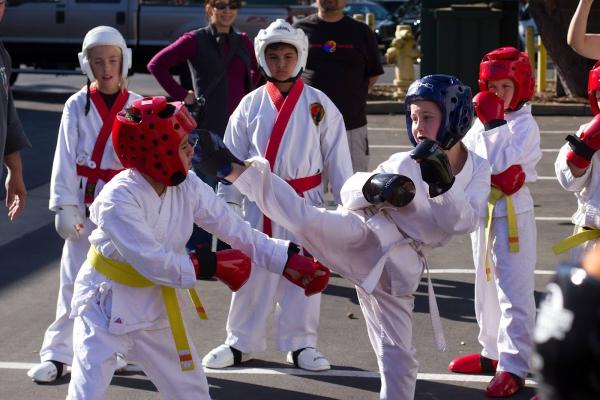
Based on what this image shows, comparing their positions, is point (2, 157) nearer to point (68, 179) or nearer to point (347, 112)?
point (68, 179)

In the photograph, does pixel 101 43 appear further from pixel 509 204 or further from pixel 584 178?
pixel 584 178

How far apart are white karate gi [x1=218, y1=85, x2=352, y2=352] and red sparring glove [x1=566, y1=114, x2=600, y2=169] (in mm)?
1521

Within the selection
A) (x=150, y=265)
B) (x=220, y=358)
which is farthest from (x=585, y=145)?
(x=220, y=358)

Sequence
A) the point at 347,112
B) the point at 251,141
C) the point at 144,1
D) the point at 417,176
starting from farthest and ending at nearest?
the point at 144,1 → the point at 347,112 → the point at 251,141 → the point at 417,176

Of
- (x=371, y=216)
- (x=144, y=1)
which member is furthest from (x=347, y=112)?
(x=144, y=1)

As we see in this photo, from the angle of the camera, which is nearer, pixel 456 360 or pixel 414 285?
pixel 414 285

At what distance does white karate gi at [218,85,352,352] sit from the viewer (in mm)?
6523

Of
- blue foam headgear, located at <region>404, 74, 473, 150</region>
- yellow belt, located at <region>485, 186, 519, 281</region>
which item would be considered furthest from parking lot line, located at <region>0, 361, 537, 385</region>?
blue foam headgear, located at <region>404, 74, 473, 150</region>

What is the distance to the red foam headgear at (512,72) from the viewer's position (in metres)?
5.95

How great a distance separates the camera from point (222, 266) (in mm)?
4469

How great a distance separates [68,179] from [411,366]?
2243 millimetres

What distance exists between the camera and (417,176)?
4609 millimetres

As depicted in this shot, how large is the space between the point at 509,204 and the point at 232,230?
1.88 meters

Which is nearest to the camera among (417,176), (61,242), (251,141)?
(417,176)
